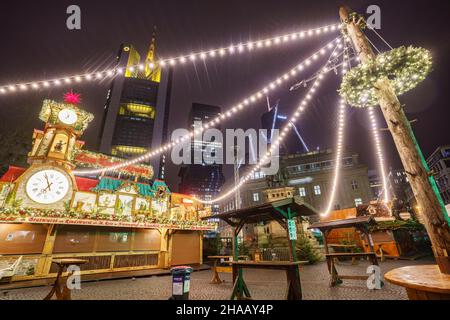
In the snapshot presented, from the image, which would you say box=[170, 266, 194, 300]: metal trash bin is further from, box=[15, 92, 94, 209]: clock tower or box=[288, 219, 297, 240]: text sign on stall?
box=[15, 92, 94, 209]: clock tower

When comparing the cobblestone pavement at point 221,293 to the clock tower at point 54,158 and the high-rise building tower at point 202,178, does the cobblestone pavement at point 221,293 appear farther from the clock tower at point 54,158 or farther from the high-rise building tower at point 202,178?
the high-rise building tower at point 202,178

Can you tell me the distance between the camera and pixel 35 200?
10.5 m

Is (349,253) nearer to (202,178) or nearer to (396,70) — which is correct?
(396,70)

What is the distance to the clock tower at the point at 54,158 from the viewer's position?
10643 mm

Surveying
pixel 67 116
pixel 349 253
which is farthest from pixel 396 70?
pixel 67 116

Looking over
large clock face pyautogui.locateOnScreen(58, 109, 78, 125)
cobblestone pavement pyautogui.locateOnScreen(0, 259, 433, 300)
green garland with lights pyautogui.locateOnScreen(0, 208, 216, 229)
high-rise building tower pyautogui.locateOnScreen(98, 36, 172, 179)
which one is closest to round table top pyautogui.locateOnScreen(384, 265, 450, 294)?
cobblestone pavement pyautogui.locateOnScreen(0, 259, 433, 300)

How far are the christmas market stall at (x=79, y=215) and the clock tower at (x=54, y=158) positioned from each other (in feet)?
0.12

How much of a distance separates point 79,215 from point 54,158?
395 cm

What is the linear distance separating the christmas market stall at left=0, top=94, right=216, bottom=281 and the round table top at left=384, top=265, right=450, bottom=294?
495 inches

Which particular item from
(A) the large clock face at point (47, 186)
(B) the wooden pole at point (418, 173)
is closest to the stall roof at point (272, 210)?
(B) the wooden pole at point (418, 173)

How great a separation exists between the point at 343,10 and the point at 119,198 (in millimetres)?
14893

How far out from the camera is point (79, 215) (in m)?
10.8

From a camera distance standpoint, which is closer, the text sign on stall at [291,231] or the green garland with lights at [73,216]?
the text sign on stall at [291,231]
